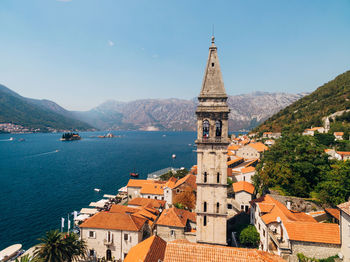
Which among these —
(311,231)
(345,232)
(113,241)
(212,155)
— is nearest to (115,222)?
(113,241)

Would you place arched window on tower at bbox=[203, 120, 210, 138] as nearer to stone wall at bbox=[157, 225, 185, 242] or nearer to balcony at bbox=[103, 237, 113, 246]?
stone wall at bbox=[157, 225, 185, 242]

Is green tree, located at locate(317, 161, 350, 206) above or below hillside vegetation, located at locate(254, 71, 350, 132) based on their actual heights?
below

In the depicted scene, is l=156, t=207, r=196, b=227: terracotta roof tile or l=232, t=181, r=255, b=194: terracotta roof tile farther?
l=232, t=181, r=255, b=194: terracotta roof tile

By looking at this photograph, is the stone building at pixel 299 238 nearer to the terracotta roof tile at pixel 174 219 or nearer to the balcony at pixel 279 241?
the balcony at pixel 279 241

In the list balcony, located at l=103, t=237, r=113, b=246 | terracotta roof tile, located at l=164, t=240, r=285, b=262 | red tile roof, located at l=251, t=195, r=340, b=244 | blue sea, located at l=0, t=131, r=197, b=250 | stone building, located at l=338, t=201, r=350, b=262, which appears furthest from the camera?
blue sea, located at l=0, t=131, r=197, b=250

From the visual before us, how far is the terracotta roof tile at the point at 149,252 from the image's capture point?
1930cm

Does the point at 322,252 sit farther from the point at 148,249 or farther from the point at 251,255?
the point at 148,249

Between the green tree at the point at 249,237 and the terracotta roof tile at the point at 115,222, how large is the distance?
14.9 m

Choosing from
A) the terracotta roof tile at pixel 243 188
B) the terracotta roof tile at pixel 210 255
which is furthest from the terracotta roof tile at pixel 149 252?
the terracotta roof tile at pixel 243 188

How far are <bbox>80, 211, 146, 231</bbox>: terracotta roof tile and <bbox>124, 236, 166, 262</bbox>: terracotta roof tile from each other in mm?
5781

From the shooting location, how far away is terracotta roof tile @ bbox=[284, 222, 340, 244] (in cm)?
1870

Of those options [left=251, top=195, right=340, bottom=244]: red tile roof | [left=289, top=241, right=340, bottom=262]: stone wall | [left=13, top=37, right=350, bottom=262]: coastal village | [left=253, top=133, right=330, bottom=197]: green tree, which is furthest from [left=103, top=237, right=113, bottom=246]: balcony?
[left=253, top=133, right=330, bottom=197]: green tree

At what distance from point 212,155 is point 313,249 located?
13.7 metres

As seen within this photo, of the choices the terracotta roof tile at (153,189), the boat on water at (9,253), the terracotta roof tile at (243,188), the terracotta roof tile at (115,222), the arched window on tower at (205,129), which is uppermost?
the arched window on tower at (205,129)
